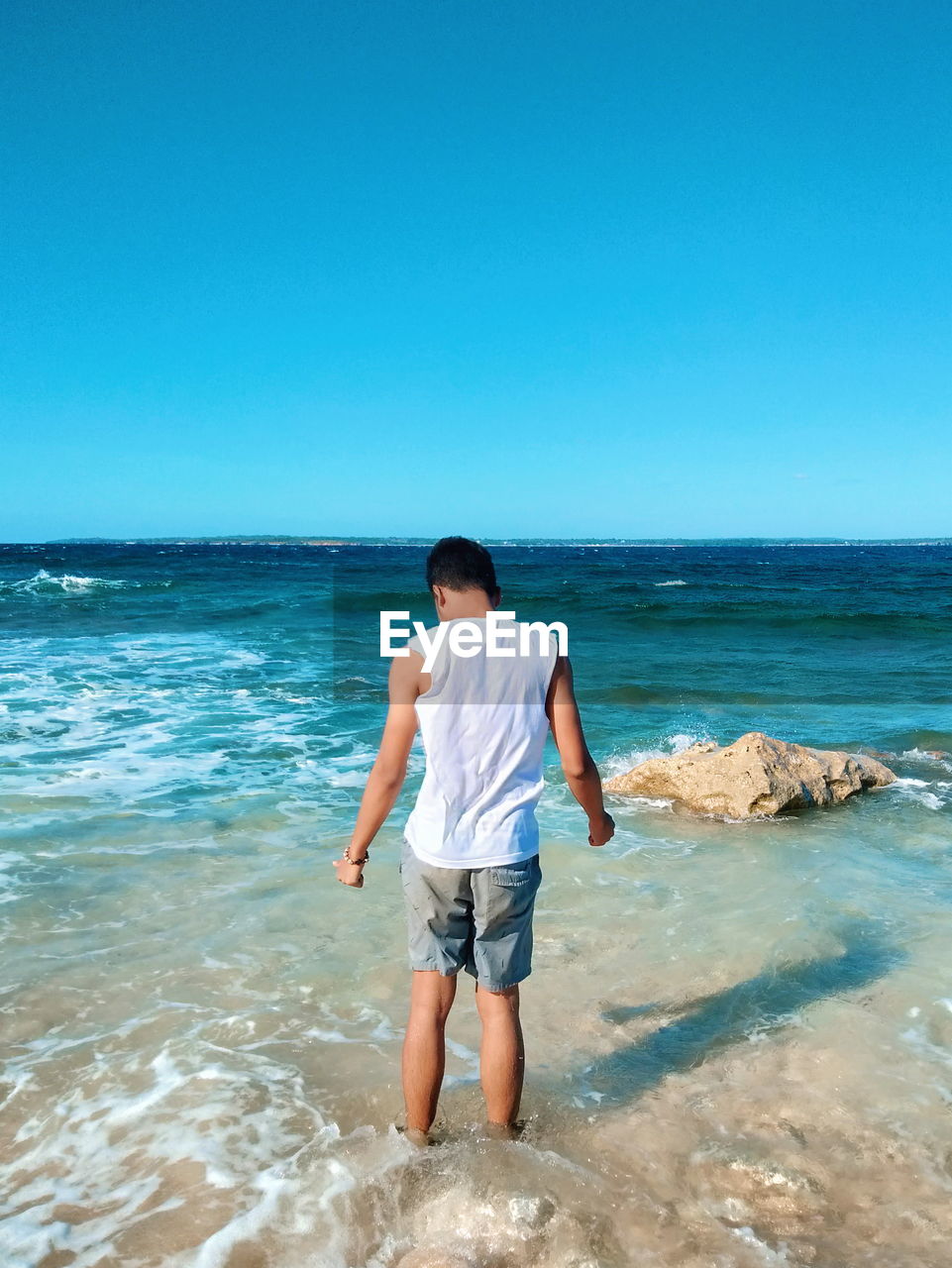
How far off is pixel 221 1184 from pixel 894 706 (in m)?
11.5

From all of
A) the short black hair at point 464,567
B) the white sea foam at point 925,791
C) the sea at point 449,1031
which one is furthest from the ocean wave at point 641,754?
the short black hair at point 464,567

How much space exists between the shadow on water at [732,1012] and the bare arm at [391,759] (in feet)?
4.88

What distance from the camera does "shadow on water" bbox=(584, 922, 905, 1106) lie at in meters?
3.60

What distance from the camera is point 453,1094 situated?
11.2 ft

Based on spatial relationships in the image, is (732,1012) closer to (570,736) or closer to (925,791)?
(570,736)

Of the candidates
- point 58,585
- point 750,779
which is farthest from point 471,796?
point 58,585

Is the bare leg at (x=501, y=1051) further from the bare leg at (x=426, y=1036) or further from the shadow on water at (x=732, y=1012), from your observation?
the shadow on water at (x=732, y=1012)

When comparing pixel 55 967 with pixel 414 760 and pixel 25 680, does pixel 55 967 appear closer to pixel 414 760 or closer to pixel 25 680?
pixel 414 760

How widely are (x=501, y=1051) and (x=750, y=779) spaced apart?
4.65 m

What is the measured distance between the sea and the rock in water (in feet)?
0.68

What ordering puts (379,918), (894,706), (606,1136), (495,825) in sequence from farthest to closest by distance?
(894,706), (379,918), (606,1136), (495,825)

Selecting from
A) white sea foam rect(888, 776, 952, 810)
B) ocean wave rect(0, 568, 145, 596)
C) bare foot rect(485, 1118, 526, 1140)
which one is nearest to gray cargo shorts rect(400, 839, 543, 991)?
bare foot rect(485, 1118, 526, 1140)

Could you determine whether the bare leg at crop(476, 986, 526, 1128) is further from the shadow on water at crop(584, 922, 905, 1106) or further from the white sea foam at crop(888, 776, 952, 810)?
the white sea foam at crop(888, 776, 952, 810)

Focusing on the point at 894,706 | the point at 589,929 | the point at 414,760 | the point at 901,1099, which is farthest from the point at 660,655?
the point at 901,1099
